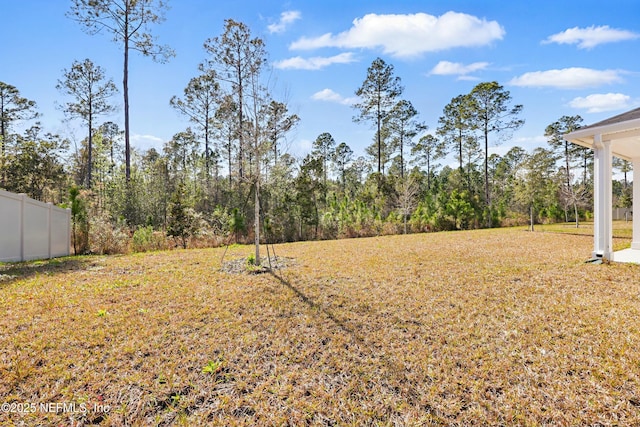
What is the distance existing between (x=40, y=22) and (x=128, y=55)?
799 centimetres

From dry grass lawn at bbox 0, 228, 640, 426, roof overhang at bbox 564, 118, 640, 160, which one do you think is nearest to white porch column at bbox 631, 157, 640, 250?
roof overhang at bbox 564, 118, 640, 160

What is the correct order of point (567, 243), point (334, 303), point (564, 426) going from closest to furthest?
point (564, 426) < point (334, 303) < point (567, 243)

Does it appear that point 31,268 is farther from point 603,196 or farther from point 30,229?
point 603,196

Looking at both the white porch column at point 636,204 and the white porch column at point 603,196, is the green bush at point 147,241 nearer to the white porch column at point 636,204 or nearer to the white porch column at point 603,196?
the white porch column at point 603,196

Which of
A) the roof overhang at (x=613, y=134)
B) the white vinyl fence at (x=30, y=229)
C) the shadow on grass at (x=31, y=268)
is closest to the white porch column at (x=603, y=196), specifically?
the roof overhang at (x=613, y=134)

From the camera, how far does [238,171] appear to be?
17297 millimetres

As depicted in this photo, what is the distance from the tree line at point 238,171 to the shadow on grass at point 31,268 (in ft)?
7.96

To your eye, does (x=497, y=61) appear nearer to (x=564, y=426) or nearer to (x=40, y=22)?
(x=564, y=426)

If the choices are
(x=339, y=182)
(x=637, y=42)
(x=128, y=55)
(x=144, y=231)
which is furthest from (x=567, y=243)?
(x=339, y=182)

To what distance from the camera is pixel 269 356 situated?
287 centimetres

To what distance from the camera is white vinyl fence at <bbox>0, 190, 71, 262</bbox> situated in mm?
7297

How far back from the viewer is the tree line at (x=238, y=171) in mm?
9070

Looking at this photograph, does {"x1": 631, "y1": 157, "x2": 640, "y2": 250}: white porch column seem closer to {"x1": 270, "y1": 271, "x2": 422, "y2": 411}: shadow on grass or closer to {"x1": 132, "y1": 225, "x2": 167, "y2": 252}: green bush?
{"x1": 270, "y1": 271, "x2": 422, "y2": 411}: shadow on grass

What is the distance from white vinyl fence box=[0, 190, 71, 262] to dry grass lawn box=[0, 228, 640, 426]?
289 centimetres
